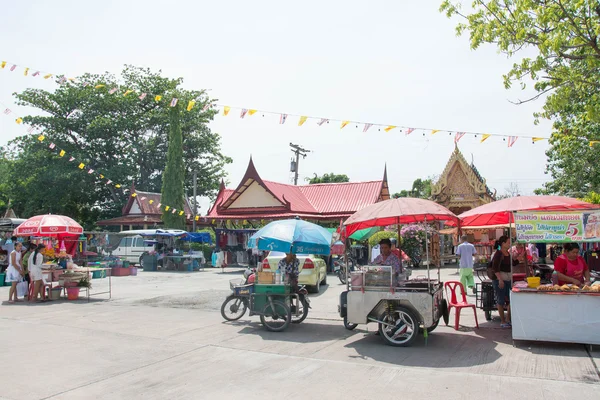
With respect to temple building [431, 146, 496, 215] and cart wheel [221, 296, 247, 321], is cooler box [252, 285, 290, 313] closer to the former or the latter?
cart wheel [221, 296, 247, 321]

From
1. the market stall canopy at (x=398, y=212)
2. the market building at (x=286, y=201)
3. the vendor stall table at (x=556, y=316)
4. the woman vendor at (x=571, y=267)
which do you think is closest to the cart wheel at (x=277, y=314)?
the market stall canopy at (x=398, y=212)

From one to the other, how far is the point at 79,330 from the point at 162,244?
20216mm

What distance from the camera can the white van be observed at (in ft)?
97.9

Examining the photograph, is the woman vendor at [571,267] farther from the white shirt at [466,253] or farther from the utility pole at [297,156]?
the utility pole at [297,156]

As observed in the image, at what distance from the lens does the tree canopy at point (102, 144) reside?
41719 millimetres

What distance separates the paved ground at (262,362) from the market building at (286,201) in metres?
17.5

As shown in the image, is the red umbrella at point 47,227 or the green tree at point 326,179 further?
the green tree at point 326,179

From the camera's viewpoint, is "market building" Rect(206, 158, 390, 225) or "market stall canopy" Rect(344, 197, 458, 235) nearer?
"market stall canopy" Rect(344, 197, 458, 235)

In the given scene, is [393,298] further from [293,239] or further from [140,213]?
[140,213]

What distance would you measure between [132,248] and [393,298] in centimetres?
2448

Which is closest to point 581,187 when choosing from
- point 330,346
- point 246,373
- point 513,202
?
point 513,202

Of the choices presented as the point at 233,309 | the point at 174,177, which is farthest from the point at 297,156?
the point at 233,309

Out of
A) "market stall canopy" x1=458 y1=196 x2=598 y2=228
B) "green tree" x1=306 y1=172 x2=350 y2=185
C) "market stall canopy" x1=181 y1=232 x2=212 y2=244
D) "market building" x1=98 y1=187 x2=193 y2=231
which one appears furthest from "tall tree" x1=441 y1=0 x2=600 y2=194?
"green tree" x1=306 y1=172 x2=350 y2=185

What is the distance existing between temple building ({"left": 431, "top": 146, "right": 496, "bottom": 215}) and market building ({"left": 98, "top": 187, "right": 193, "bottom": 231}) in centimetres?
2029
